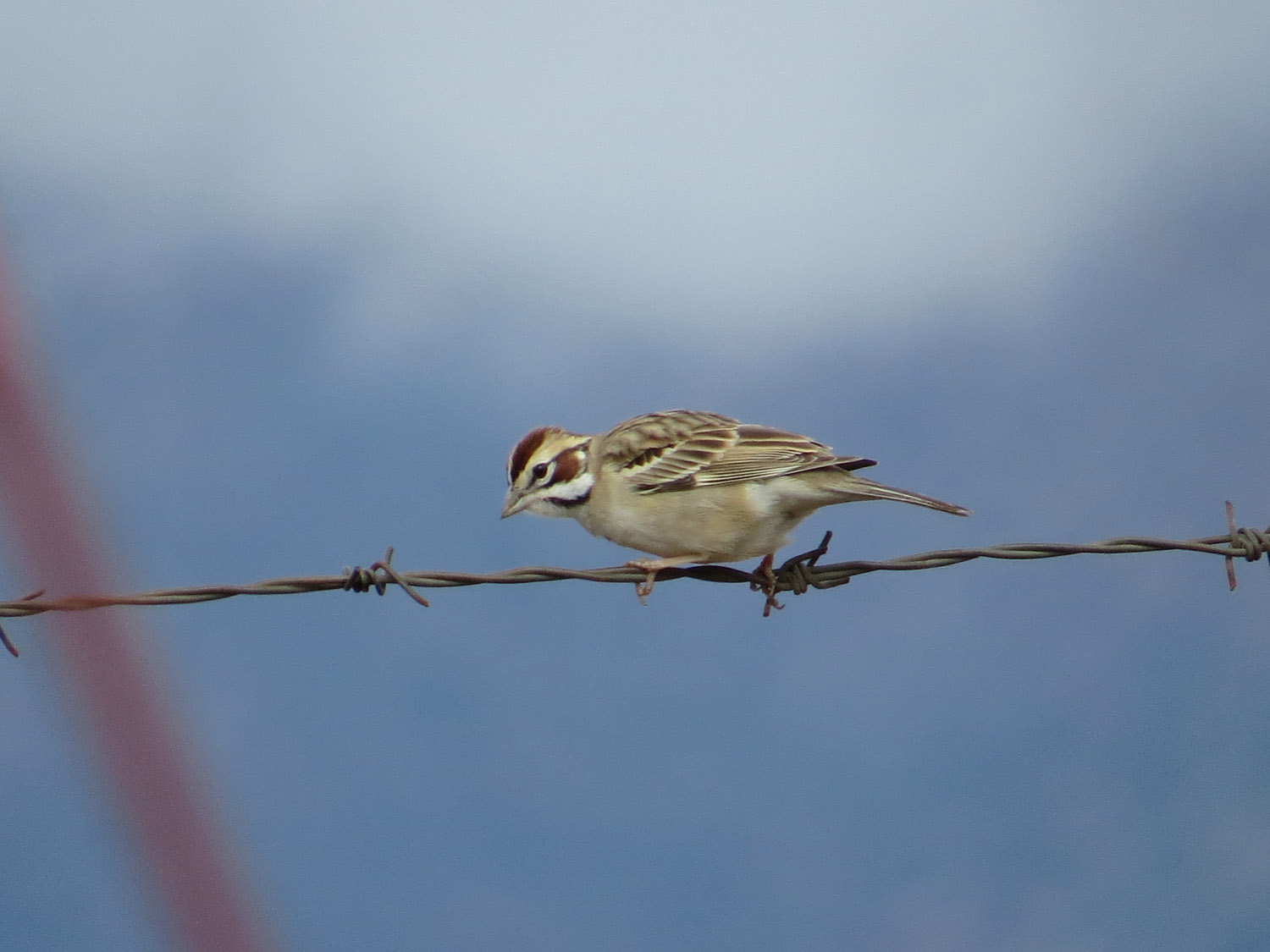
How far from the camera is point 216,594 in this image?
15.5 ft

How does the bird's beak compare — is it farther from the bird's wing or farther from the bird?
the bird's wing

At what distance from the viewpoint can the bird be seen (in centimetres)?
646

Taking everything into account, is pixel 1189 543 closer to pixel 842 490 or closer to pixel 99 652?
pixel 842 490

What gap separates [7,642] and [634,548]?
3.44m

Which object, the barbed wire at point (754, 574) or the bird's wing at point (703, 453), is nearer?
the barbed wire at point (754, 574)

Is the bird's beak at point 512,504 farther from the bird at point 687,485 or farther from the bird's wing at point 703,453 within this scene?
the bird's wing at point 703,453

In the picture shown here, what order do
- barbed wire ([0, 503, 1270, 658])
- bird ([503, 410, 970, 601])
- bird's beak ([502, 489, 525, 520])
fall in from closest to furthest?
barbed wire ([0, 503, 1270, 658]) → bird ([503, 410, 970, 601]) → bird's beak ([502, 489, 525, 520])

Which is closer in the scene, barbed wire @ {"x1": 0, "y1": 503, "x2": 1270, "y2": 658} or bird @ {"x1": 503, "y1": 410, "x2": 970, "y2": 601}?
barbed wire @ {"x1": 0, "y1": 503, "x2": 1270, "y2": 658}

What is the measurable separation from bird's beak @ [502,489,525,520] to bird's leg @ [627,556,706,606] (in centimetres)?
101

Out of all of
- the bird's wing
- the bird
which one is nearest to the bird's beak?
the bird

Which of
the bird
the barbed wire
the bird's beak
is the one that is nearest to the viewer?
the barbed wire

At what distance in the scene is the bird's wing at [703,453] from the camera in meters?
6.57

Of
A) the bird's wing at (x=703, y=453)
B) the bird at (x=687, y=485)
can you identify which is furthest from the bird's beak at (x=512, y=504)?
the bird's wing at (x=703, y=453)

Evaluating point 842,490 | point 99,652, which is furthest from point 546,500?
point 99,652
